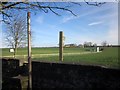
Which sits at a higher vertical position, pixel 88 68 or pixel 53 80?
pixel 88 68

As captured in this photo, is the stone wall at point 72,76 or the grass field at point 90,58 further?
the grass field at point 90,58

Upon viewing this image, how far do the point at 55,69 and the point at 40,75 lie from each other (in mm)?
931

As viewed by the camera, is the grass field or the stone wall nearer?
the stone wall

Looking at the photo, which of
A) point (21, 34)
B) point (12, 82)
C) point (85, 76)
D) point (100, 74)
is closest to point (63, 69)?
point (85, 76)

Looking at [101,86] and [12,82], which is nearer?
[101,86]

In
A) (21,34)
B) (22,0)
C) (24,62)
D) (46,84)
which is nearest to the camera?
(22,0)

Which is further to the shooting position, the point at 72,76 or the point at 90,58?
the point at 90,58

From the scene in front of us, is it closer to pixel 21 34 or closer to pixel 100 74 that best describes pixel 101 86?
pixel 100 74

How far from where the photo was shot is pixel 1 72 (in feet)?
38.4

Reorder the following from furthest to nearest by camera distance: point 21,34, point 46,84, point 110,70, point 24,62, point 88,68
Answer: point 21,34
point 24,62
point 46,84
point 88,68
point 110,70

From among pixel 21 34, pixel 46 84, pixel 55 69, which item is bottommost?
pixel 46 84

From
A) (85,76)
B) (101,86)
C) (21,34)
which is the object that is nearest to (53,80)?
(85,76)

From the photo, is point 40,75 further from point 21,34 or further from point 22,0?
point 21,34

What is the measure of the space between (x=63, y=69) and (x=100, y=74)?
5.18ft
